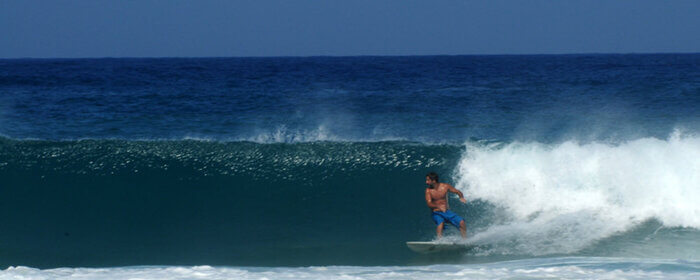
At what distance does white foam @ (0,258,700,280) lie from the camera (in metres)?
6.91

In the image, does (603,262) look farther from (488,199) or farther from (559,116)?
(559,116)

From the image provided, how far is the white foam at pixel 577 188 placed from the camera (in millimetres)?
8750

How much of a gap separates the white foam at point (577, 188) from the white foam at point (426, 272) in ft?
2.41

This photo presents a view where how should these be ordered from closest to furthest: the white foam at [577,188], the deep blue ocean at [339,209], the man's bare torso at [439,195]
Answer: the deep blue ocean at [339,209], the man's bare torso at [439,195], the white foam at [577,188]

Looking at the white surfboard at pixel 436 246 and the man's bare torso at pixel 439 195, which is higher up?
the man's bare torso at pixel 439 195

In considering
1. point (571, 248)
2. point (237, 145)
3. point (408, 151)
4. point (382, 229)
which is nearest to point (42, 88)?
point (237, 145)

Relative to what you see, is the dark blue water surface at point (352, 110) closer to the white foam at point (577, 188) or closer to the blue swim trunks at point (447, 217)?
the white foam at point (577, 188)

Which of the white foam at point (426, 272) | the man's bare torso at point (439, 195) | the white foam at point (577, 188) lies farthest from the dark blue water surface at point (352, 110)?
the white foam at point (426, 272)

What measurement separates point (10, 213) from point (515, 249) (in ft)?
23.3

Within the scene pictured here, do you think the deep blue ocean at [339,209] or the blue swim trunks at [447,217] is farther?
the blue swim trunks at [447,217]

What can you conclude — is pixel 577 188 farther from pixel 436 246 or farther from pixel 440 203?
pixel 436 246

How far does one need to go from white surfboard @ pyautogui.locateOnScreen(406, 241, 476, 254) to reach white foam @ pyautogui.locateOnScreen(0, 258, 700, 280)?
1.45ft

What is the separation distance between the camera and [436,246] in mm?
7977

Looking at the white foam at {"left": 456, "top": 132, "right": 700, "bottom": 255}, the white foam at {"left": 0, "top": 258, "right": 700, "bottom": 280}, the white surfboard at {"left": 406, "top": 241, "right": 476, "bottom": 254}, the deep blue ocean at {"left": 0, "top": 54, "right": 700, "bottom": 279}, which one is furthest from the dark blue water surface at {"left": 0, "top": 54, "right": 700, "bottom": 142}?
the white foam at {"left": 0, "top": 258, "right": 700, "bottom": 280}
